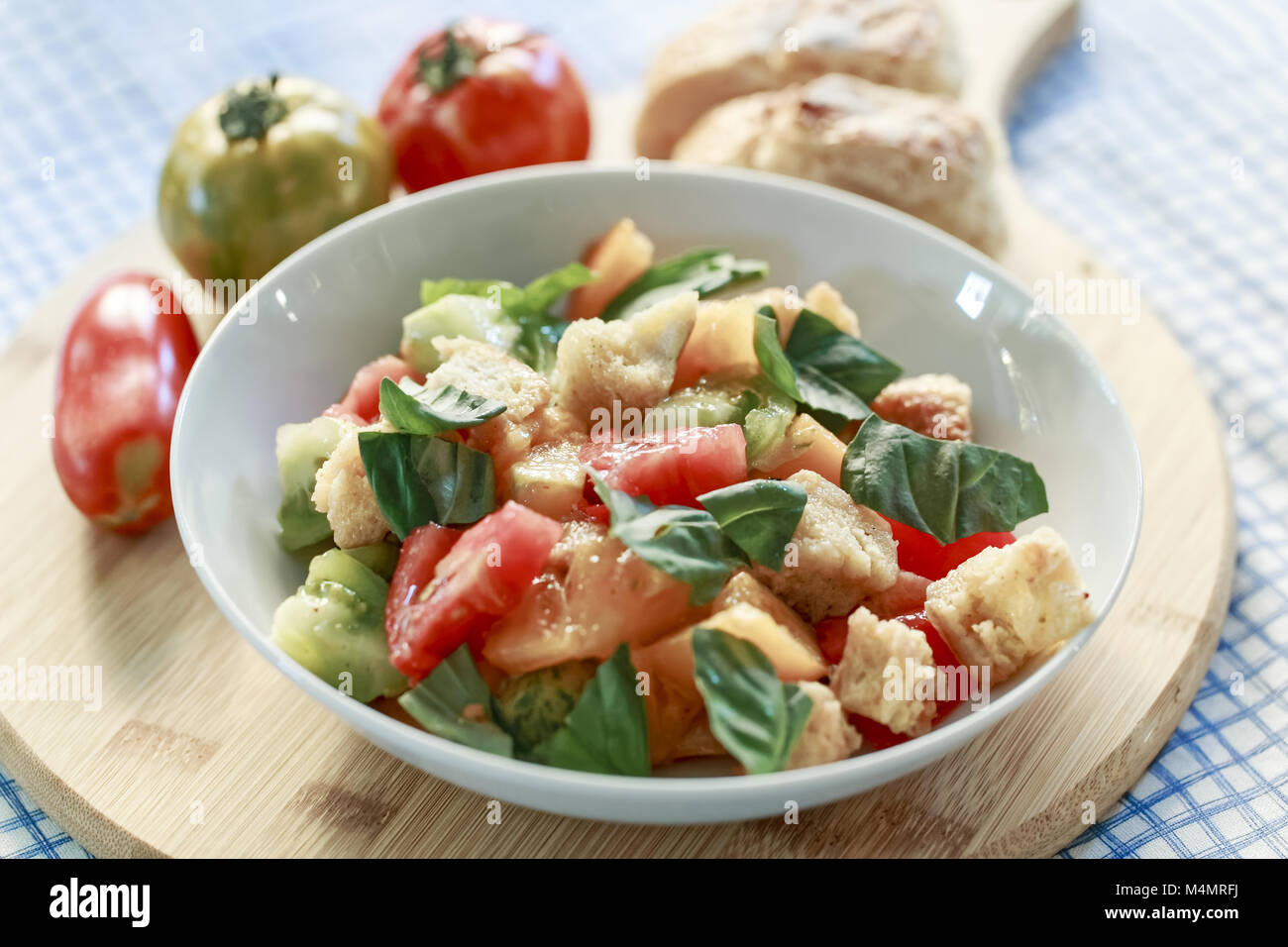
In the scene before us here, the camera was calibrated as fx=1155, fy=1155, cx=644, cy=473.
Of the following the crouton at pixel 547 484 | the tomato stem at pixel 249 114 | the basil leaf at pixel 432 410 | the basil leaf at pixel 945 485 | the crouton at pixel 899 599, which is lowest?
the crouton at pixel 899 599

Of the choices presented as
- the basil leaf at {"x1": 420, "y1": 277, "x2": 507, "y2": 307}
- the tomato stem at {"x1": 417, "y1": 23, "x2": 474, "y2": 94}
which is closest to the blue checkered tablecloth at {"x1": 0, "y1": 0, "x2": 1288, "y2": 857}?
the tomato stem at {"x1": 417, "y1": 23, "x2": 474, "y2": 94}

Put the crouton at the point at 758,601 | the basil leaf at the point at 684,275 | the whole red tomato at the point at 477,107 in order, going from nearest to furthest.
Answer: the crouton at the point at 758,601, the basil leaf at the point at 684,275, the whole red tomato at the point at 477,107

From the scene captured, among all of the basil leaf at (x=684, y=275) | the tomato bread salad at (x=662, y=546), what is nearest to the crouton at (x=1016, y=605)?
the tomato bread salad at (x=662, y=546)

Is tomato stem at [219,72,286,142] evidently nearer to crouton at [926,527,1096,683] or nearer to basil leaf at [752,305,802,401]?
basil leaf at [752,305,802,401]

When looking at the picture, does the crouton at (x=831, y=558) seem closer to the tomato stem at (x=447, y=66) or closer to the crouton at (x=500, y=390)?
the crouton at (x=500, y=390)

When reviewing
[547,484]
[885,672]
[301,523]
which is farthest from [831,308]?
[301,523]
